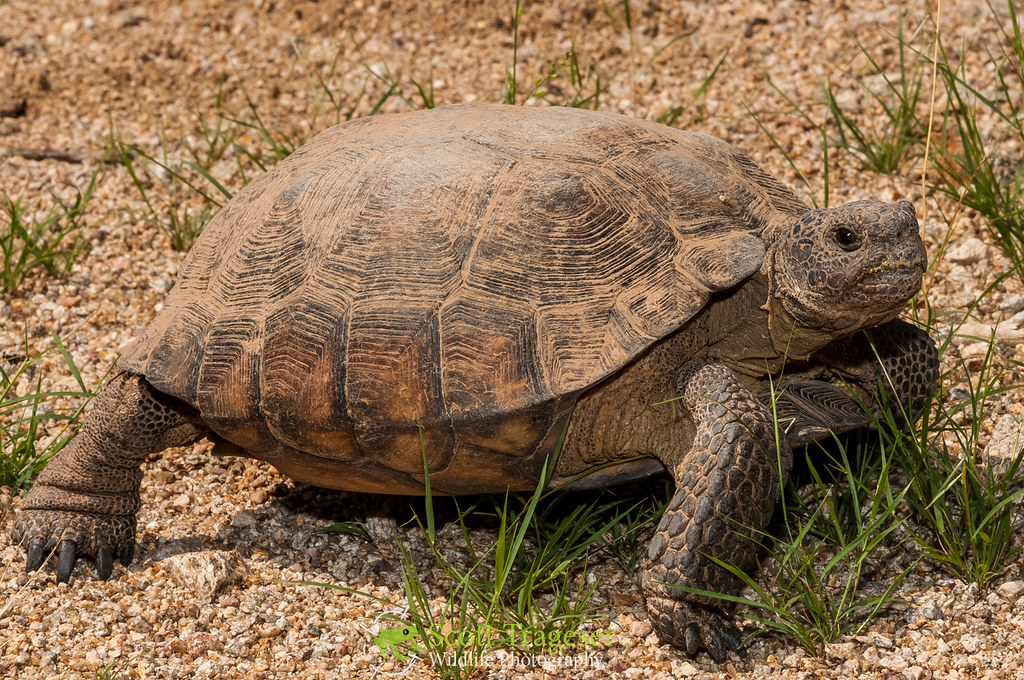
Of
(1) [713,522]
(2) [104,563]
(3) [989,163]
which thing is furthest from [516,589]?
(3) [989,163]

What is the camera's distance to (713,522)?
353cm

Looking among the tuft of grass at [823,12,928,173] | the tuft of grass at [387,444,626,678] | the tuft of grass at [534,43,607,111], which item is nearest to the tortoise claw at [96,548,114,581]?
the tuft of grass at [387,444,626,678]

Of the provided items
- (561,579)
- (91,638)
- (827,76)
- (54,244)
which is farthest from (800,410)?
(54,244)

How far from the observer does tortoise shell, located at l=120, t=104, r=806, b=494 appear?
371cm

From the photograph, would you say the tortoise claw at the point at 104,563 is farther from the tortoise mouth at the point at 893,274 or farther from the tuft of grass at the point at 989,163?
the tuft of grass at the point at 989,163

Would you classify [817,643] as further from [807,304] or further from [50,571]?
[50,571]

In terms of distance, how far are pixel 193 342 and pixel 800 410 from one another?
2456mm

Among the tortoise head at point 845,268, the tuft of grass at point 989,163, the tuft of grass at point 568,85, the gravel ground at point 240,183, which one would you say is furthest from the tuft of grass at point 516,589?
the tuft of grass at point 568,85

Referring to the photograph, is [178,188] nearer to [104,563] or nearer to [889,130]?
[104,563]

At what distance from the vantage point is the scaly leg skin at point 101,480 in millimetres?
4242

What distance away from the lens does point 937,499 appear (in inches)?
145

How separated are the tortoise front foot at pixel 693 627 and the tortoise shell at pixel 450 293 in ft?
2.32

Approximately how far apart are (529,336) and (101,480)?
2.04 m

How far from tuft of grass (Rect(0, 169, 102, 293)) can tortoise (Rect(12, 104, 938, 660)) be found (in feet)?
5.14
